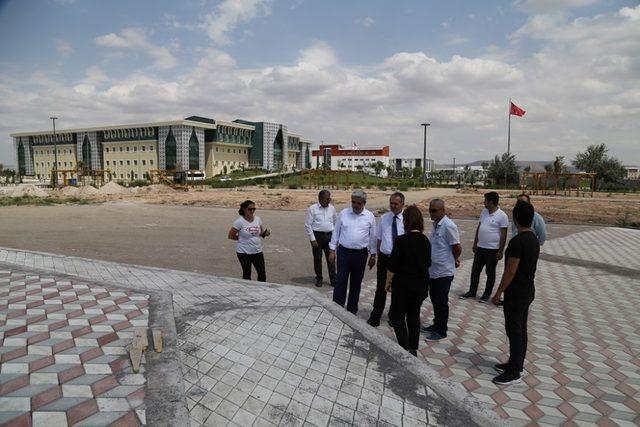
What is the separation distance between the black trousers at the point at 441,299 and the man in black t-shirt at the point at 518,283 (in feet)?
3.32

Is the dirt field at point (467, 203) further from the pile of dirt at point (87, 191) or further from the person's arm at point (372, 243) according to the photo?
the person's arm at point (372, 243)

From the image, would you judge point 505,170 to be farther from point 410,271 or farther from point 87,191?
point 410,271

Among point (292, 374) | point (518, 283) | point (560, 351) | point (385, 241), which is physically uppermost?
point (385, 241)

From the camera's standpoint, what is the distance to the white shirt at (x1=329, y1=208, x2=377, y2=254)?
5035 millimetres

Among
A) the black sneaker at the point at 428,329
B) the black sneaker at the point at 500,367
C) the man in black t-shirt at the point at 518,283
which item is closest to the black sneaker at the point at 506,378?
the man in black t-shirt at the point at 518,283

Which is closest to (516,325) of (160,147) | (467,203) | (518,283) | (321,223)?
(518,283)

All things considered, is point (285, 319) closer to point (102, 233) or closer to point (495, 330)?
point (495, 330)

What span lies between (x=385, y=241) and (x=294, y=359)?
191cm

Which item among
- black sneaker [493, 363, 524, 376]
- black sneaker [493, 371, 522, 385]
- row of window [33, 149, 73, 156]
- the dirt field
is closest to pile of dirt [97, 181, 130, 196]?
the dirt field

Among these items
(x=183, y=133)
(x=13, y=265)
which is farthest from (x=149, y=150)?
(x=13, y=265)

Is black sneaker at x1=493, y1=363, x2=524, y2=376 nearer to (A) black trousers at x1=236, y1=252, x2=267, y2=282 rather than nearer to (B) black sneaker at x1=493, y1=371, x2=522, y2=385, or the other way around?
(B) black sneaker at x1=493, y1=371, x2=522, y2=385

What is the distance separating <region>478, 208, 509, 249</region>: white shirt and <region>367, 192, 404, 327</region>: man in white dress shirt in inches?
64.2

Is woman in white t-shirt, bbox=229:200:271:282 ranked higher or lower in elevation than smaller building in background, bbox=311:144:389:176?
lower

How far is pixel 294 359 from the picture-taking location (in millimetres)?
3615
